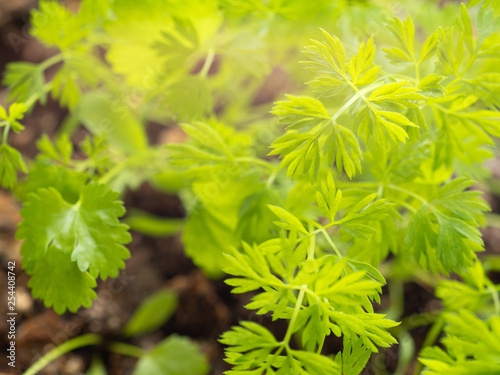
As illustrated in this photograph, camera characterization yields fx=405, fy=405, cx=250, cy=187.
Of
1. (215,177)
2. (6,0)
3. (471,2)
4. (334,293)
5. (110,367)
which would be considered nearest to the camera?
(334,293)

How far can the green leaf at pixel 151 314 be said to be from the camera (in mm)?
1075

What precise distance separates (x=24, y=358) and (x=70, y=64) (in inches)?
27.3

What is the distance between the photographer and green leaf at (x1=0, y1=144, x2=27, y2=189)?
2.19 ft

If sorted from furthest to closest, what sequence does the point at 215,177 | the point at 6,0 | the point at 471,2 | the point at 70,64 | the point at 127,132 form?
the point at 6,0 → the point at 127,132 → the point at 70,64 → the point at 215,177 → the point at 471,2

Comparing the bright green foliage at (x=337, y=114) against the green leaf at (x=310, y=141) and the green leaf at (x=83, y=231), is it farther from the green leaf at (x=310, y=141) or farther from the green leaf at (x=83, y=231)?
the green leaf at (x=83, y=231)

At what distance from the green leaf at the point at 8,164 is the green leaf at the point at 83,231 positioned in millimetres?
45

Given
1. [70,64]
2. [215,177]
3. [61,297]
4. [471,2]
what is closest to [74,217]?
[61,297]

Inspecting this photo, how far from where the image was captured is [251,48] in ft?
2.82

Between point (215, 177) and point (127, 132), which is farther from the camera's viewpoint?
point (127, 132)

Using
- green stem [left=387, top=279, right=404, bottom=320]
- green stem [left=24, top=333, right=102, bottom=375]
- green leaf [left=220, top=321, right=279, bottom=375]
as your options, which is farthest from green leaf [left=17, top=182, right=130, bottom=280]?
green stem [left=387, top=279, right=404, bottom=320]

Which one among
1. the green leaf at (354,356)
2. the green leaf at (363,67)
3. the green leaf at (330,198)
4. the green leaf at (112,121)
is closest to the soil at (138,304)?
the green leaf at (112,121)

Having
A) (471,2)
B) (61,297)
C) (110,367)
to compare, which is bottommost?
(110,367)

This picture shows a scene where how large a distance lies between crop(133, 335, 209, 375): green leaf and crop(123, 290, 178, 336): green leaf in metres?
0.11

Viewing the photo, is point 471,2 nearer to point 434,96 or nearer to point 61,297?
point 434,96
